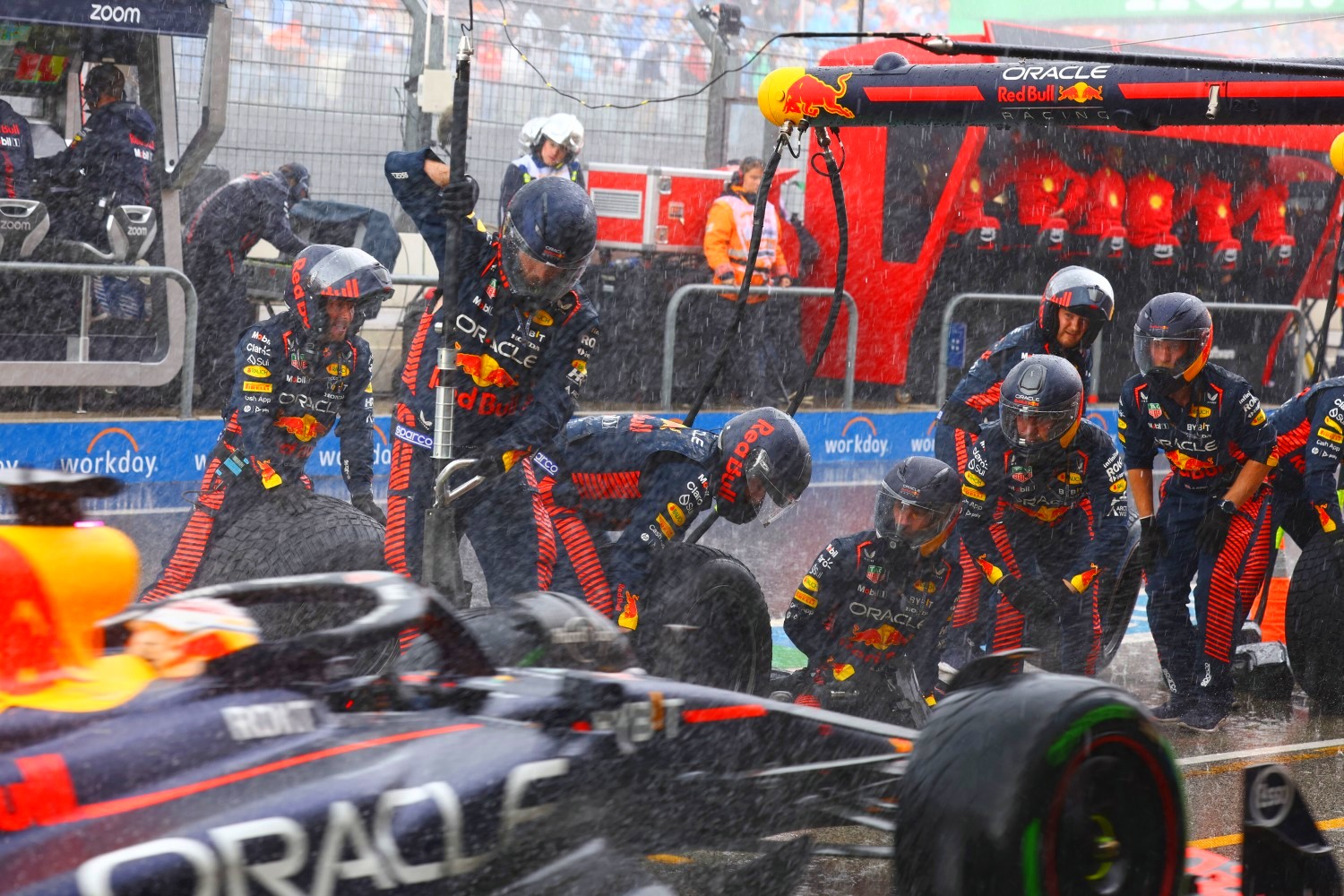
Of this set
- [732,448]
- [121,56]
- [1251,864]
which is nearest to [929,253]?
[121,56]

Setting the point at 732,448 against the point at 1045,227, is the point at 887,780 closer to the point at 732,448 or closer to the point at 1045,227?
the point at 732,448

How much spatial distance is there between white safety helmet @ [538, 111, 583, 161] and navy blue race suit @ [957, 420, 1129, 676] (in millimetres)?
5232

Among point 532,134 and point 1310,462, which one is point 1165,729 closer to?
point 1310,462

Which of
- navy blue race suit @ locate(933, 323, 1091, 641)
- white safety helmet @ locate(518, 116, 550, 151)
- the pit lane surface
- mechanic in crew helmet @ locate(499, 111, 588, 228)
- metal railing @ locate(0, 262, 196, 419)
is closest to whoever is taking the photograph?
the pit lane surface

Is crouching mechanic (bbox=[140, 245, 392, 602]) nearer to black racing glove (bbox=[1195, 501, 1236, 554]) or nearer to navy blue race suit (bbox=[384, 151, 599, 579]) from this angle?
navy blue race suit (bbox=[384, 151, 599, 579])

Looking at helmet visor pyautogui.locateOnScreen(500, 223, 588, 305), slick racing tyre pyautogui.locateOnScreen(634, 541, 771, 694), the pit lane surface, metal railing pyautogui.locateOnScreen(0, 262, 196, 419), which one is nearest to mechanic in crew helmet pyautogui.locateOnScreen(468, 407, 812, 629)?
slick racing tyre pyautogui.locateOnScreen(634, 541, 771, 694)

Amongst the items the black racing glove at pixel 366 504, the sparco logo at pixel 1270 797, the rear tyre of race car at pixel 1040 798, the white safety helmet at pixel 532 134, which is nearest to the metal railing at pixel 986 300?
the white safety helmet at pixel 532 134

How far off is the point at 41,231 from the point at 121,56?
1.65 metres

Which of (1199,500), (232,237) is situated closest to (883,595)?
(1199,500)

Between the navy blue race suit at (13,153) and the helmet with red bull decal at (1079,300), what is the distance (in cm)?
596

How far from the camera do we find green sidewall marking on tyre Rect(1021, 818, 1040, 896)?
3.35 meters

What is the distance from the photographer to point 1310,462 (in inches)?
267

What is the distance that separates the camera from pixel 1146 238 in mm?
15102

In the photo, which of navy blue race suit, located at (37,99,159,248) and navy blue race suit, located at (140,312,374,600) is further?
navy blue race suit, located at (37,99,159,248)
